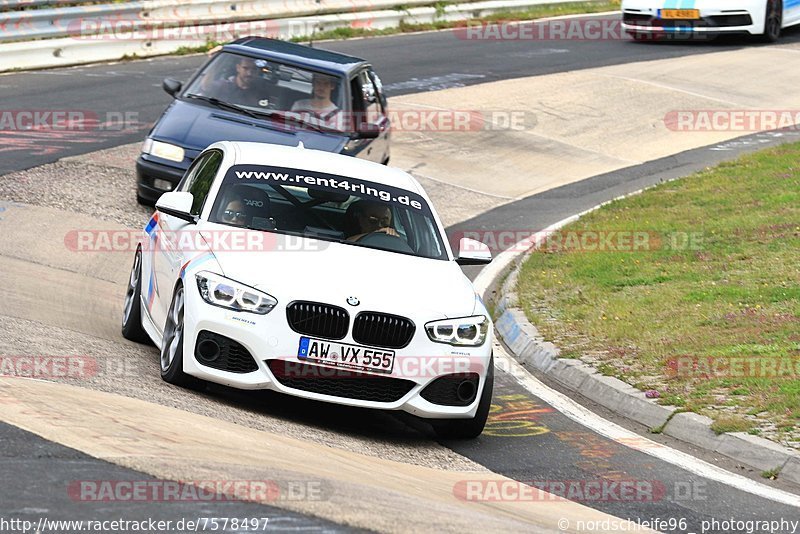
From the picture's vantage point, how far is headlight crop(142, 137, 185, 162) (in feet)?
45.2

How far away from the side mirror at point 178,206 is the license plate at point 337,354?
162 cm

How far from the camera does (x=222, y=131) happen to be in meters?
14.0

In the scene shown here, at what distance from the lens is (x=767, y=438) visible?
8234 mm

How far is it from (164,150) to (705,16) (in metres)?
16.3

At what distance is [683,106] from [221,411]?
55.2ft

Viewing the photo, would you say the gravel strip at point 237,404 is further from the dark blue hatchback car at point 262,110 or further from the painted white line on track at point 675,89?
the painted white line on track at point 675,89

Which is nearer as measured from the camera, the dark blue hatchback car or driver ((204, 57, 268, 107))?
the dark blue hatchback car

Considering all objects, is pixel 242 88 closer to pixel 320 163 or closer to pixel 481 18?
pixel 320 163

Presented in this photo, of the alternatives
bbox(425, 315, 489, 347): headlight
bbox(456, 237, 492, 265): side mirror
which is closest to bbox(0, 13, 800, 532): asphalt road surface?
bbox(425, 315, 489, 347): headlight

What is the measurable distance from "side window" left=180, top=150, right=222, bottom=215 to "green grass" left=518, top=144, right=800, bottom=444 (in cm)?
309

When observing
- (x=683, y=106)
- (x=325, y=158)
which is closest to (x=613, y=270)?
(x=325, y=158)

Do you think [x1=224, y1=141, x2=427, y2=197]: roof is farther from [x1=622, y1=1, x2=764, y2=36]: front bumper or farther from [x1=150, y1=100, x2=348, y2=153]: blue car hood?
[x1=622, y1=1, x2=764, y2=36]: front bumper

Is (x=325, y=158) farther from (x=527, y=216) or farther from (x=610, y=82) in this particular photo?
(x=610, y=82)

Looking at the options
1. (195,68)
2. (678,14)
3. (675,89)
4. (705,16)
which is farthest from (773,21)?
(195,68)
